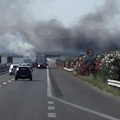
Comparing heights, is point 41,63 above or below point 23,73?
above

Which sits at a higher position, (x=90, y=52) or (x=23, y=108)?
(x=90, y=52)

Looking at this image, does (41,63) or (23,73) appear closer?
(23,73)

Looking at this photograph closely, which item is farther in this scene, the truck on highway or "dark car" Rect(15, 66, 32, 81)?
the truck on highway

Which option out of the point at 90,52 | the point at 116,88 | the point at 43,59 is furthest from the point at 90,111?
the point at 43,59

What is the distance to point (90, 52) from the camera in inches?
1821

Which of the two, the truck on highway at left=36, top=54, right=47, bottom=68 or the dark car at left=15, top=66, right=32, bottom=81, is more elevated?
the truck on highway at left=36, top=54, right=47, bottom=68

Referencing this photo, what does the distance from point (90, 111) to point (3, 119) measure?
3887mm

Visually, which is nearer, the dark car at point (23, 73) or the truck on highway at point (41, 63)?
the dark car at point (23, 73)

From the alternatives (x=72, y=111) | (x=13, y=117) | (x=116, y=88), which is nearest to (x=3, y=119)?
(x=13, y=117)

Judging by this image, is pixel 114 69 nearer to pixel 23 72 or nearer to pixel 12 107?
pixel 23 72

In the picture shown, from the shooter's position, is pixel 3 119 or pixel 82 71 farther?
pixel 82 71

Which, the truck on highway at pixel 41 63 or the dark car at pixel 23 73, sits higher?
the truck on highway at pixel 41 63

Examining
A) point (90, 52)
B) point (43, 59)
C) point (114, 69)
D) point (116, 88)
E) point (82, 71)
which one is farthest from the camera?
point (43, 59)

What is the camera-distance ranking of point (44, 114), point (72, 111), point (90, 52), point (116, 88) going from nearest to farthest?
point (44, 114)
point (72, 111)
point (116, 88)
point (90, 52)
